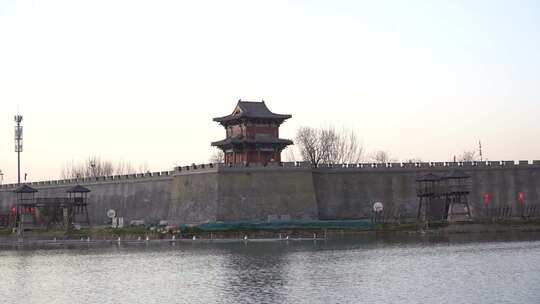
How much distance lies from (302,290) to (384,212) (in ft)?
123

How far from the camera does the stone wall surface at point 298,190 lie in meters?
66.1

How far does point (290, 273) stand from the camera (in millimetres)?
38438

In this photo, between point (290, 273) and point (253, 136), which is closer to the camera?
point (290, 273)

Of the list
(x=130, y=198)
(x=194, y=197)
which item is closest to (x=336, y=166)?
(x=194, y=197)

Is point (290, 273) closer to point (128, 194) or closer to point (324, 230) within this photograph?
point (324, 230)

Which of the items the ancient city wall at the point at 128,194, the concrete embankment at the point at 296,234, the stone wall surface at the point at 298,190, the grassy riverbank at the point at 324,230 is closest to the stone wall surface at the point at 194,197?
the stone wall surface at the point at 298,190

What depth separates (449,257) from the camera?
142 feet

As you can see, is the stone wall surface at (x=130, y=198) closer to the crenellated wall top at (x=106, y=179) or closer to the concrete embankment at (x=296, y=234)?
the crenellated wall top at (x=106, y=179)

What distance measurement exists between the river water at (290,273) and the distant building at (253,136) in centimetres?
1477

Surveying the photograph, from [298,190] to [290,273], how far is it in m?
29.0

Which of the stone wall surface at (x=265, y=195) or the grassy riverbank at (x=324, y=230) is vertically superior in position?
the stone wall surface at (x=265, y=195)

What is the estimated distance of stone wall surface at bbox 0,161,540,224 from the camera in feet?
217

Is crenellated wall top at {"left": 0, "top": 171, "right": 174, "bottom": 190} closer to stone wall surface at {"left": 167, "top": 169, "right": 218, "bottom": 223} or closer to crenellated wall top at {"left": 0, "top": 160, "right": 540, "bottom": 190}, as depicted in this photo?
crenellated wall top at {"left": 0, "top": 160, "right": 540, "bottom": 190}

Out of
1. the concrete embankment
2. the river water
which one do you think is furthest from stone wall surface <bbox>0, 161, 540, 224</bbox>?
the river water
